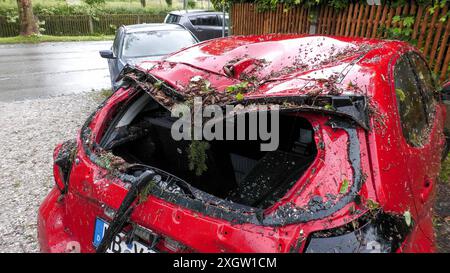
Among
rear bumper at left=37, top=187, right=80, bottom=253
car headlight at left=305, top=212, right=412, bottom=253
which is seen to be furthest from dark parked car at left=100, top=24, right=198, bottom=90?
car headlight at left=305, top=212, right=412, bottom=253

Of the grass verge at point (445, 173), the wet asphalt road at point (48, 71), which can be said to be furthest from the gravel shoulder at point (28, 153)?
the grass verge at point (445, 173)

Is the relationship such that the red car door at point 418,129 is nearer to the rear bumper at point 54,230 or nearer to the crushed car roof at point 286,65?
the crushed car roof at point 286,65

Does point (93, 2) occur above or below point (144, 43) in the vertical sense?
above

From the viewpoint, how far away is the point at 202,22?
13.1 metres

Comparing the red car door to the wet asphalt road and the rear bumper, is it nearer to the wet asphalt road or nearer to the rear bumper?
the rear bumper

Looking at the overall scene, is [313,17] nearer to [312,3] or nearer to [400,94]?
[312,3]

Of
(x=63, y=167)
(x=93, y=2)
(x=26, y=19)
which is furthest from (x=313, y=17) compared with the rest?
(x=93, y=2)

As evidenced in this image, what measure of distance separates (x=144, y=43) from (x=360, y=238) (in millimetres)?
6709

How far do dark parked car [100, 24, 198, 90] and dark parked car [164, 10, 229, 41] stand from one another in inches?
202

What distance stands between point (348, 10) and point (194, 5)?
85.5 feet

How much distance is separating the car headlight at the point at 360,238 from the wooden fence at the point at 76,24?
75.9 ft
